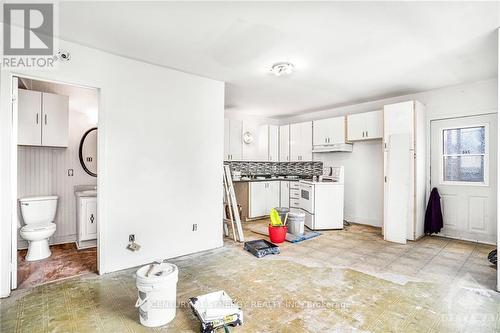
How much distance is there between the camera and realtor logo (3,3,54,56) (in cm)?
224

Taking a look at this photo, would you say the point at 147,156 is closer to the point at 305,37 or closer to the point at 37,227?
the point at 37,227

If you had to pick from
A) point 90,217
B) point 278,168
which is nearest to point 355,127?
point 278,168

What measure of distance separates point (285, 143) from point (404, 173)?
3049 mm

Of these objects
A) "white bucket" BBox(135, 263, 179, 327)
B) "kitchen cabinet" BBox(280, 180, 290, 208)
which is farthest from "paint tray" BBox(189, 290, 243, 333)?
"kitchen cabinet" BBox(280, 180, 290, 208)

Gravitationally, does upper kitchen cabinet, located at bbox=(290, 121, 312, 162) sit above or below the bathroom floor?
above

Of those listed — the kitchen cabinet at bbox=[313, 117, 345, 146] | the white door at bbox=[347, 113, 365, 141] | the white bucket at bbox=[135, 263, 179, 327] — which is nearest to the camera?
the white bucket at bbox=[135, 263, 179, 327]

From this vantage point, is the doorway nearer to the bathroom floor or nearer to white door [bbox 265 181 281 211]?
the bathroom floor

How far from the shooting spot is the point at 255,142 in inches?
261

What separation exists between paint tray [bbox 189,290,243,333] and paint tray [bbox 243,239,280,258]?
1413 mm

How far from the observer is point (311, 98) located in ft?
17.2

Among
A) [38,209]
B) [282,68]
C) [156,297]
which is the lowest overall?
[156,297]

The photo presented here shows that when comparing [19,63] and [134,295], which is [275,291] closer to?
[134,295]

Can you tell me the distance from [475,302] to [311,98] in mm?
4027

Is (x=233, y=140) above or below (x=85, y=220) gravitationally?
above
